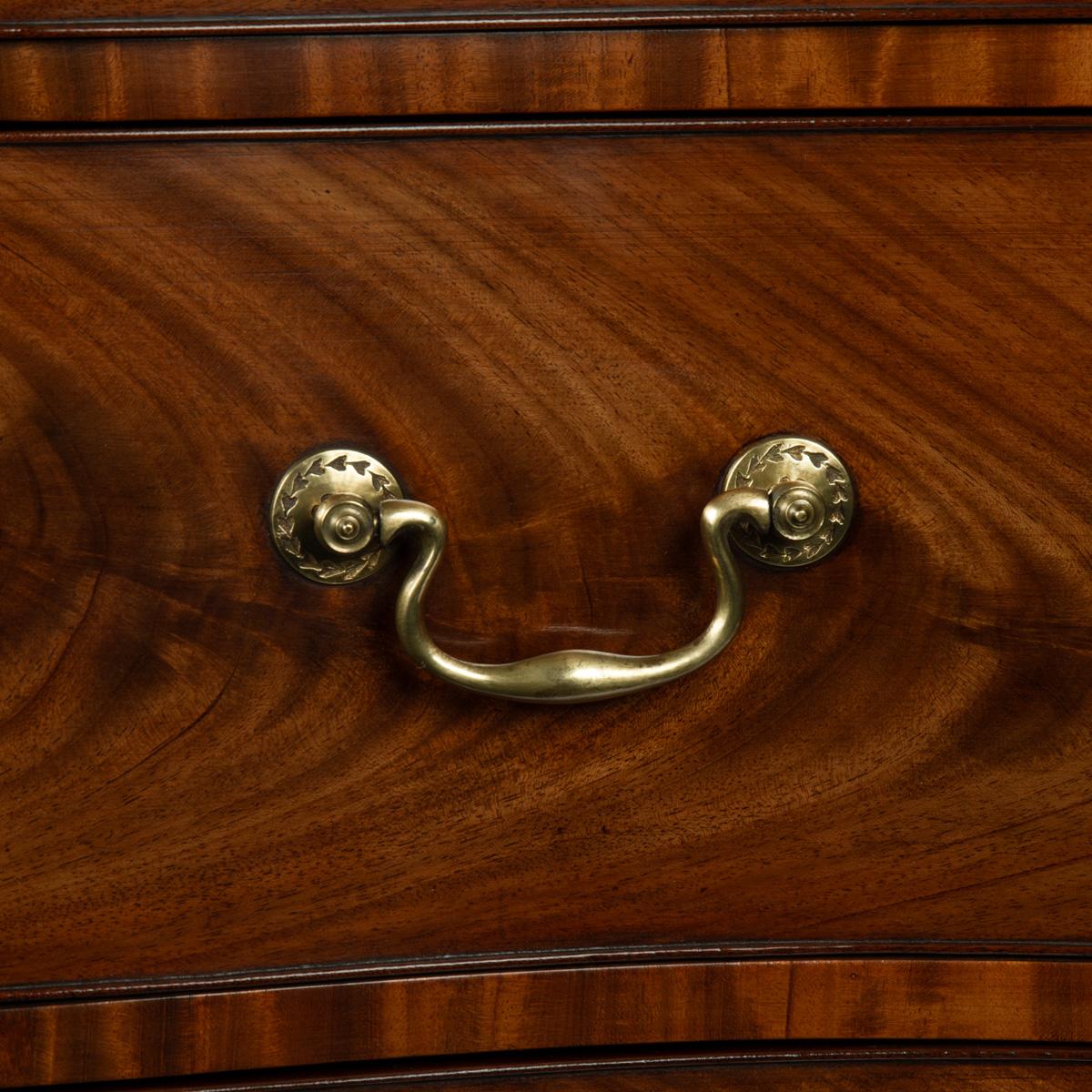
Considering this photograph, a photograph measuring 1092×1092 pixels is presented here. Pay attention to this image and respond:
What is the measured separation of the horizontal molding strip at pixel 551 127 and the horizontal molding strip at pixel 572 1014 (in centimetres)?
24

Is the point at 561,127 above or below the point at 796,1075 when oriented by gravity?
above

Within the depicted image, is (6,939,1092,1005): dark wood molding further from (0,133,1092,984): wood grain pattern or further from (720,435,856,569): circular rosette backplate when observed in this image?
(720,435,856,569): circular rosette backplate

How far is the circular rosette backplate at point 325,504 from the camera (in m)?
0.30

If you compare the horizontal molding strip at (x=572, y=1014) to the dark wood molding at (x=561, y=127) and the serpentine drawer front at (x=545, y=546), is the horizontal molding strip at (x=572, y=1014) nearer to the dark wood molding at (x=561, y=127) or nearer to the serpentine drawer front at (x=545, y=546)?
the serpentine drawer front at (x=545, y=546)

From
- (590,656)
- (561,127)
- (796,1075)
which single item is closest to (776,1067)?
(796,1075)

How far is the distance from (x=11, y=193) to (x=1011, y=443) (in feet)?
0.90

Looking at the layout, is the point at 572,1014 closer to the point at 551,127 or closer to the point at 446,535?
the point at 446,535

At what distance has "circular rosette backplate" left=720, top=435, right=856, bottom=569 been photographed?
1.03 feet

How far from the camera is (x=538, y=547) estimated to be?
0.32 metres

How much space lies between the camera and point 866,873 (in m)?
0.34

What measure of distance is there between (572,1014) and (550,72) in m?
0.27

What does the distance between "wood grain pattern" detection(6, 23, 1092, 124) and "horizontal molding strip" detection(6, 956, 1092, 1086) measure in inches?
9.7

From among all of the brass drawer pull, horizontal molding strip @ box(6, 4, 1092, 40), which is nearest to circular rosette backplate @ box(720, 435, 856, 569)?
the brass drawer pull

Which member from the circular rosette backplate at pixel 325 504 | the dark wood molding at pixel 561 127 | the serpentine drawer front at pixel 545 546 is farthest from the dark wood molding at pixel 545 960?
the dark wood molding at pixel 561 127
